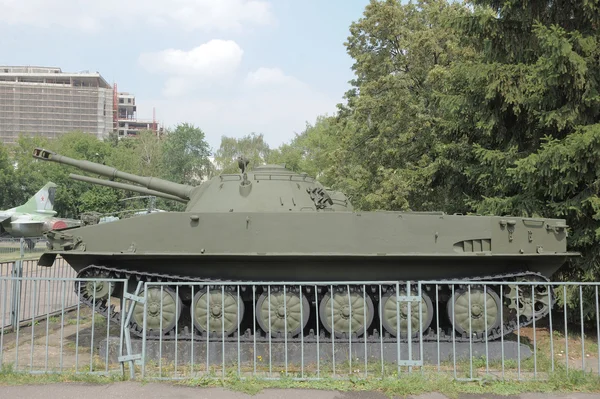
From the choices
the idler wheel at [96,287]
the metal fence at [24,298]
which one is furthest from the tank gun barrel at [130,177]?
the idler wheel at [96,287]

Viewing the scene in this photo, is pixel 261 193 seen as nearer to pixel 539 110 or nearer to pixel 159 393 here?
pixel 159 393

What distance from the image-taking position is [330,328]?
7.90 metres

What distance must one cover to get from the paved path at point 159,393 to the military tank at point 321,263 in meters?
1.71

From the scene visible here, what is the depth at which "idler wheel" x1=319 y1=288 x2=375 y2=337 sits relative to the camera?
26.1 feet

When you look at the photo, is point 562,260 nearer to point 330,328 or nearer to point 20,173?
point 330,328

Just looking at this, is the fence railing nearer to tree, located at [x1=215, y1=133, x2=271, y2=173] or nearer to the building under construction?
tree, located at [x1=215, y1=133, x2=271, y2=173]

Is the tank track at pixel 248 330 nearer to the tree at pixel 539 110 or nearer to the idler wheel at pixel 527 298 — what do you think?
the idler wheel at pixel 527 298

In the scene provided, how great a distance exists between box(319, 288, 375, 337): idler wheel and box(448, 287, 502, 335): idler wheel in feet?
4.13

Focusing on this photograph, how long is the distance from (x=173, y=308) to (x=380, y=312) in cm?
300

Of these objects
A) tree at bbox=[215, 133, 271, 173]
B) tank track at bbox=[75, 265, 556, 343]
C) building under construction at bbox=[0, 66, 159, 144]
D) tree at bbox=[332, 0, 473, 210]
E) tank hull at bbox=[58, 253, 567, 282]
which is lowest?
tank track at bbox=[75, 265, 556, 343]

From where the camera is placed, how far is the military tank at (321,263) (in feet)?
24.9

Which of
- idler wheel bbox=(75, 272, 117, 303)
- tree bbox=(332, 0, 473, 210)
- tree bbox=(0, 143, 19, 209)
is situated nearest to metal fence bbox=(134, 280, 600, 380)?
idler wheel bbox=(75, 272, 117, 303)

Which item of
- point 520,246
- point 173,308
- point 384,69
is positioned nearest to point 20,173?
point 384,69

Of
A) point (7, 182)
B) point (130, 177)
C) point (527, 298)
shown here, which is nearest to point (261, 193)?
point (130, 177)
